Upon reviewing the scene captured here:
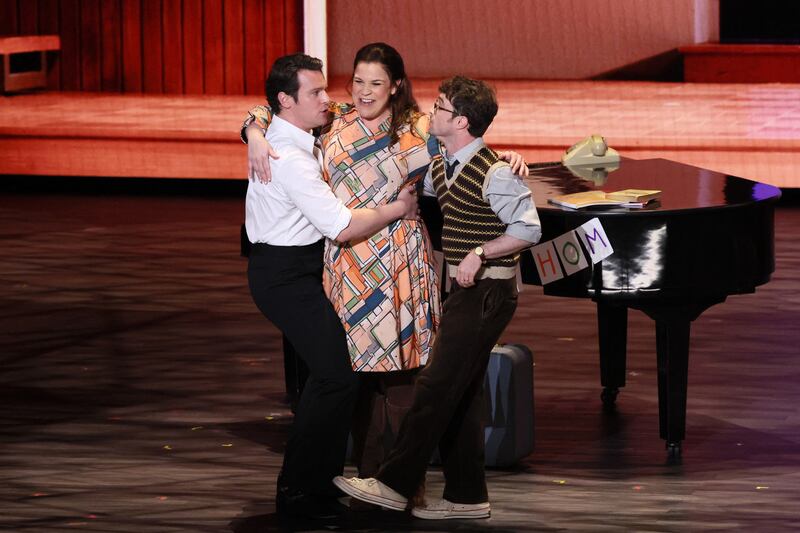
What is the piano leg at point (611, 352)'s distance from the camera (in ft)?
16.0

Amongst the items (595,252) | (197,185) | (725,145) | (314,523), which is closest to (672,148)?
(725,145)

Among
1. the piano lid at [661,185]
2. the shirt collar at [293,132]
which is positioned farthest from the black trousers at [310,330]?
the piano lid at [661,185]

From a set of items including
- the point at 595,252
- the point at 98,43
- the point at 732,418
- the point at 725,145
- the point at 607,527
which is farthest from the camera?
the point at 98,43

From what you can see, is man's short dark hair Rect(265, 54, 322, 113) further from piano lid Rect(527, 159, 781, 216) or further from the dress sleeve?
piano lid Rect(527, 159, 781, 216)

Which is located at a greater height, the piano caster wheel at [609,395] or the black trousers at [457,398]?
the black trousers at [457,398]

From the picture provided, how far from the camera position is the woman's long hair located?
374 cm

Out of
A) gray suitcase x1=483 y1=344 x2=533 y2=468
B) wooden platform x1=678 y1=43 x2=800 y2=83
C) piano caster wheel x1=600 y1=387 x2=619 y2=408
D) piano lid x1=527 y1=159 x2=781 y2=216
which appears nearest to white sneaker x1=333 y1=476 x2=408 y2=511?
gray suitcase x1=483 y1=344 x2=533 y2=468

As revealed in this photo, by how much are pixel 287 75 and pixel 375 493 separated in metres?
1.04

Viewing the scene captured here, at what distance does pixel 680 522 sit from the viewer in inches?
147

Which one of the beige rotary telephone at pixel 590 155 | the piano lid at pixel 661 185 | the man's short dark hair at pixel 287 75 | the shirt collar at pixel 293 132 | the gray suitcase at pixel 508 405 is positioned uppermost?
the man's short dark hair at pixel 287 75

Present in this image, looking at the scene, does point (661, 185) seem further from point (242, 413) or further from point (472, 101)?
point (242, 413)

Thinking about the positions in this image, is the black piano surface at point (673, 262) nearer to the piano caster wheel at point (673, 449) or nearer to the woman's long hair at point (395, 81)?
the piano caster wheel at point (673, 449)

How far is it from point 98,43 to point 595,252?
865cm

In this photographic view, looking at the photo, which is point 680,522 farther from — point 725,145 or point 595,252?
point 725,145
